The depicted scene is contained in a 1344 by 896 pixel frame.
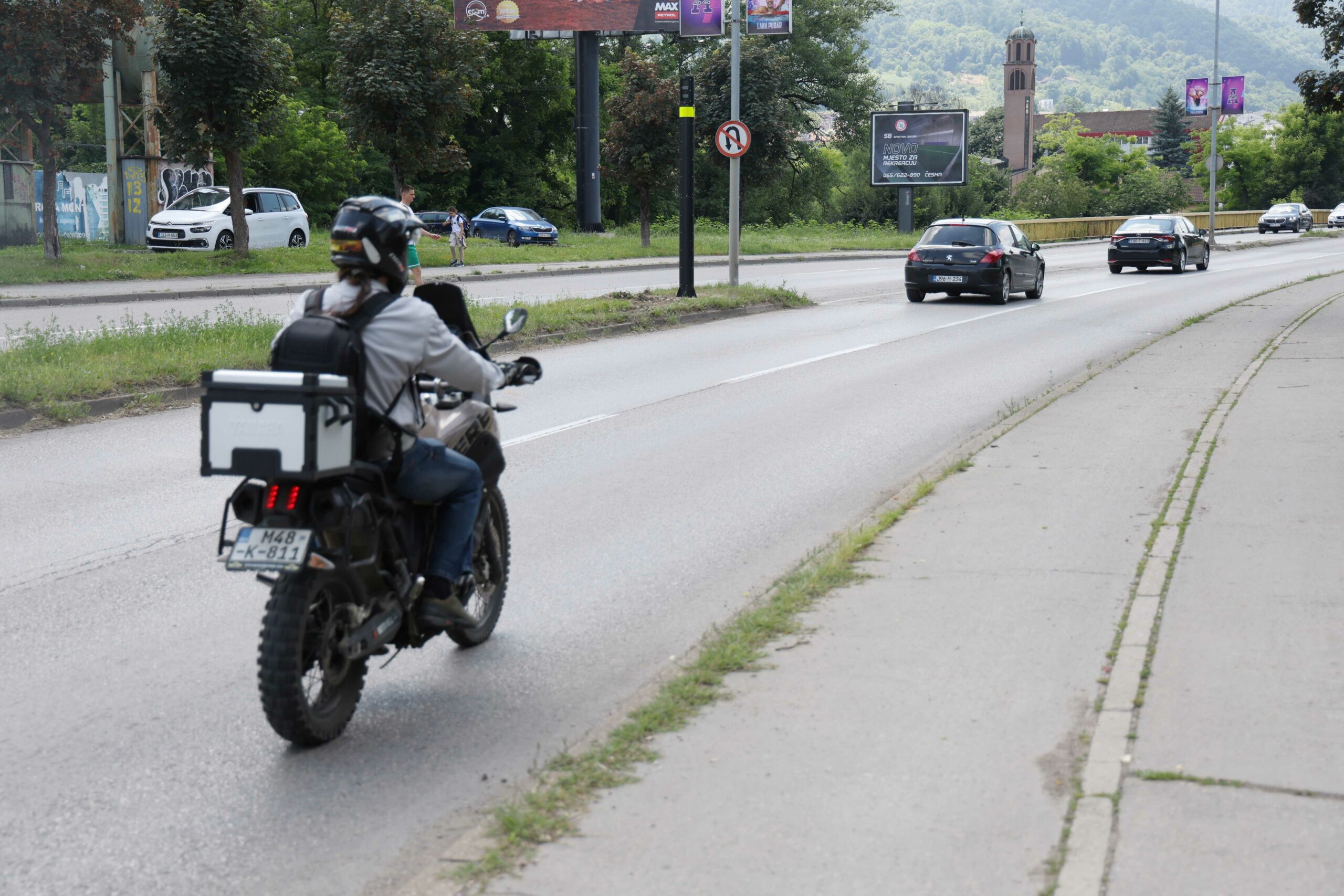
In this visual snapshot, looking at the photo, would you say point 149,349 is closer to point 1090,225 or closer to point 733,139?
point 733,139

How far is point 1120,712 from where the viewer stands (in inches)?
178

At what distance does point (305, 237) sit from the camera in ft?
117

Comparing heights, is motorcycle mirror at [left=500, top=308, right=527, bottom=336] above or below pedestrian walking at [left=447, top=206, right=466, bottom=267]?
below

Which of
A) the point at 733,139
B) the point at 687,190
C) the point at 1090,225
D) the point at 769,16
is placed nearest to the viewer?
the point at 687,190

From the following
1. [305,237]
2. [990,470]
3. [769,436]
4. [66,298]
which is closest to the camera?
[990,470]

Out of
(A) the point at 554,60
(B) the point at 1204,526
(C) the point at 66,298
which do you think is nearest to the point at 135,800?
(B) the point at 1204,526

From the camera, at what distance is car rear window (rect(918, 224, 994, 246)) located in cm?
2444

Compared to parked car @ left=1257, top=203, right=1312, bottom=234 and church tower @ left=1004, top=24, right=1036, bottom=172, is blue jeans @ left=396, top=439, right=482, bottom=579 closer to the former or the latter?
parked car @ left=1257, top=203, right=1312, bottom=234

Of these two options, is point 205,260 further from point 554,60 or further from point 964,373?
point 554,60

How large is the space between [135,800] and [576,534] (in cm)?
365

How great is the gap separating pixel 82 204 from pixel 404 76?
1205 cm

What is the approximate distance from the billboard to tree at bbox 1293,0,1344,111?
34160 millimetres

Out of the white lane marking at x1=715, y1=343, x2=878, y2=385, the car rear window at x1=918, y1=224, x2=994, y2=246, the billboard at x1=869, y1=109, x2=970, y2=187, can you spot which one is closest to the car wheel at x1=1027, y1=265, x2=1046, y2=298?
the car rear window at x1=918, y1=224, x2=994, y2=246

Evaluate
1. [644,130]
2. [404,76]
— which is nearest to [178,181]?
[404,76]
